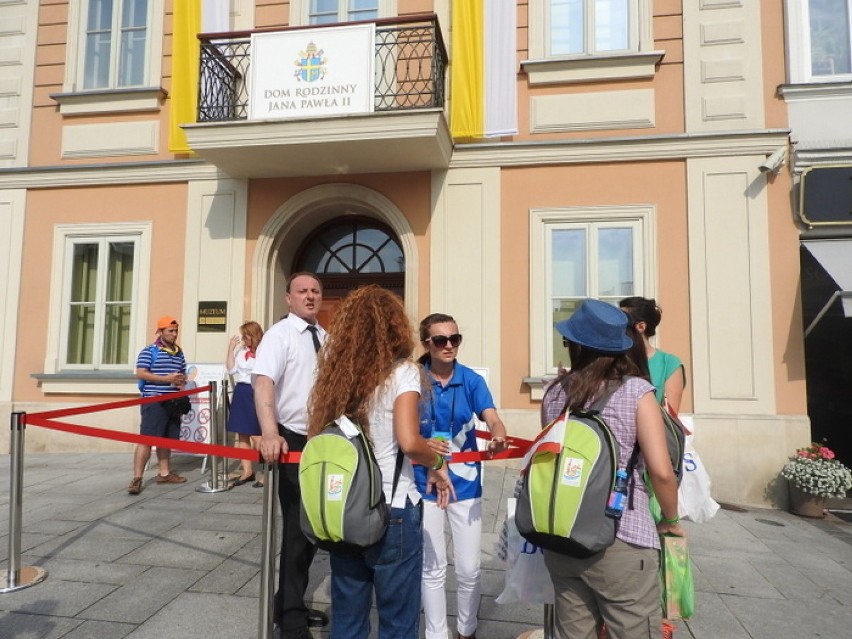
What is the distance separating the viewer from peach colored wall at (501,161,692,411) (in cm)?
664

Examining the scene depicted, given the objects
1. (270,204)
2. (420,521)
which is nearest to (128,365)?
(270,204)

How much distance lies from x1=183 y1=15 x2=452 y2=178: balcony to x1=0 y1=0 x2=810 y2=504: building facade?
3 centimetres

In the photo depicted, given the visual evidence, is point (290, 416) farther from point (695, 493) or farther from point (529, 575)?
point (695, 493)

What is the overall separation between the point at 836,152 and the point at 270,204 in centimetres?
695

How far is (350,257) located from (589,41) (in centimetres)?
428

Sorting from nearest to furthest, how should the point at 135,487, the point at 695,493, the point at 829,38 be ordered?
the point at 695,493
the point at 135,487
the point at 829,38

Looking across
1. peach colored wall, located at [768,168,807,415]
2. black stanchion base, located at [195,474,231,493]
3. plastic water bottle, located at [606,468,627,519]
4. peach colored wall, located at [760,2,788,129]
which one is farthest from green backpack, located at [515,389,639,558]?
peach colored wall, located at [760,2,788,129]

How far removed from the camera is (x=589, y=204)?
22.8 ft

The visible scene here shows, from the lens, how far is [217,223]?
7551 mm

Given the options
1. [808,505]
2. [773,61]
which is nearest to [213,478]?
[808,505]

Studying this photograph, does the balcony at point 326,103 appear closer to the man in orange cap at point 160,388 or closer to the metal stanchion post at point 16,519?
the man in orange cap at point 160,388

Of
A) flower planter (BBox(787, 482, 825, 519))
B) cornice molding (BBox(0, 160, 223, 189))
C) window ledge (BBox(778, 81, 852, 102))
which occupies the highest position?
window ledge (BBox(778, 81, 852, 102))

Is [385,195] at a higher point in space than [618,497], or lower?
higher

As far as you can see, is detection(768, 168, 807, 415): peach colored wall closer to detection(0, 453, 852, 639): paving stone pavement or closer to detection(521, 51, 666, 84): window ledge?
detection(0, 453, 852, 639): paving stone pavement
